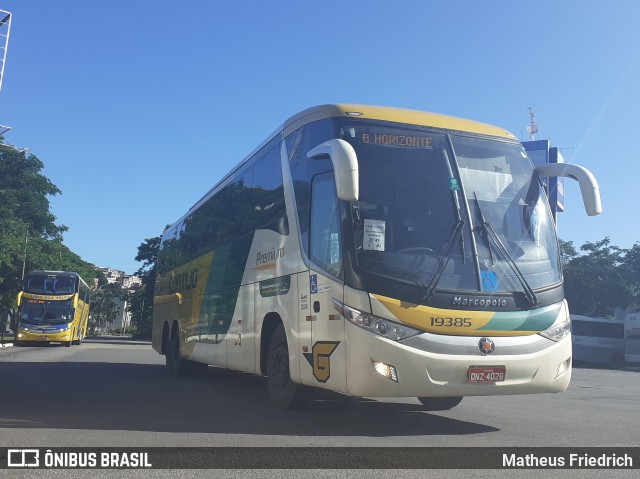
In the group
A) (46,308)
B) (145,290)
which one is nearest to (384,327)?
(46,308)

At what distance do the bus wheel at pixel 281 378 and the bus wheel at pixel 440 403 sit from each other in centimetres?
212

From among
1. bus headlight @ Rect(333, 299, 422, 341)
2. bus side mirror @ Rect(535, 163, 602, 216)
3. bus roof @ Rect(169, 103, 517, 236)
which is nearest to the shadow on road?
bus headlight @ Rect(333, 299, 422, 341)

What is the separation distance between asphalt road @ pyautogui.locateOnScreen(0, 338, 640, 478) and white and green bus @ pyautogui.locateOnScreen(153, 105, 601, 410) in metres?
0.54

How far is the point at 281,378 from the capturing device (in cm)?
845

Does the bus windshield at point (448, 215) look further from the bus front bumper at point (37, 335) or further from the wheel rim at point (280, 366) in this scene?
the bus front bumper at point (37, 335)

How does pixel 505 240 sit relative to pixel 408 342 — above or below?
above

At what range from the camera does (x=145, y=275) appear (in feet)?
197

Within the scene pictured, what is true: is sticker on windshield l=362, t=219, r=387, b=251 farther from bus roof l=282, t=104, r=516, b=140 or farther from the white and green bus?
bus roof l=282, t=104, r=516, b=140

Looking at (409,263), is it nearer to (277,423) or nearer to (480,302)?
(480,302)

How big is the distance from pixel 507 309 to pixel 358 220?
186 centimetres

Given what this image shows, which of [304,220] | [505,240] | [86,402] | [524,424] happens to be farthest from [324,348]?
[86,402]

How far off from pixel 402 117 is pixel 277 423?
392 centimetres

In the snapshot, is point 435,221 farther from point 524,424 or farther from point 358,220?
point 524,424

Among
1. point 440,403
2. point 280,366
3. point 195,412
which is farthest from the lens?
point 440,403
